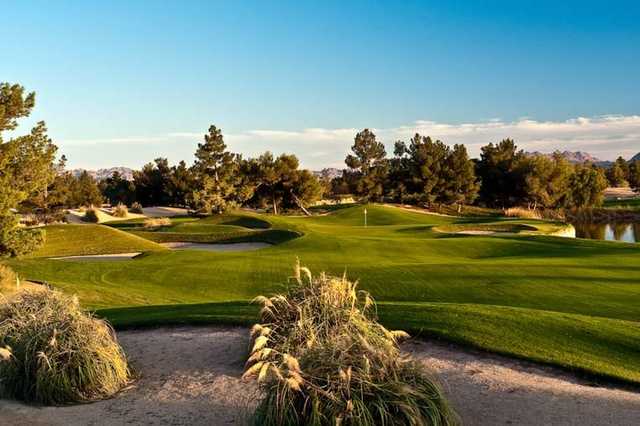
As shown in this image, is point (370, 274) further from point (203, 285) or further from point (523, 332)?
point (523, 332)

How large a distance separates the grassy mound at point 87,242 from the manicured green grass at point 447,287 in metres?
0.74

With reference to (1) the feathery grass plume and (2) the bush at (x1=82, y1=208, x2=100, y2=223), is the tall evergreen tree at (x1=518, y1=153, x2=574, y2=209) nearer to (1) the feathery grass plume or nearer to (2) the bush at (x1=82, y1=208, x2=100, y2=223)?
(2) the bush at (x1=82, y1=208, x2=100, y2=223)

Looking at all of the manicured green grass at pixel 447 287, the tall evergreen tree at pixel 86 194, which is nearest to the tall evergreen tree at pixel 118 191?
the tall evergreen tree at pixel 86 194

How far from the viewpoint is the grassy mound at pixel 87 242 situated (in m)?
30.7

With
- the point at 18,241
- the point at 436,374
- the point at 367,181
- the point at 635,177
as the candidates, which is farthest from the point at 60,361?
the point at 635,177

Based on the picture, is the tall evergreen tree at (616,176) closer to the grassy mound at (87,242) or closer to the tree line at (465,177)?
the tree line at (465,177)

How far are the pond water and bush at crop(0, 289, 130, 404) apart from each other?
45.3m

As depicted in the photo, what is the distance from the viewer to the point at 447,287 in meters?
16.5

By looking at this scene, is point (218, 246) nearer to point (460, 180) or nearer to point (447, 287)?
point (447, 287)

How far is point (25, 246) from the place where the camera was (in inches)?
715

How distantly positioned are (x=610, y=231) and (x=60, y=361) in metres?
55.1

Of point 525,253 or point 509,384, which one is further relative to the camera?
point 525,253

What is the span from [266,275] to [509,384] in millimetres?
13591

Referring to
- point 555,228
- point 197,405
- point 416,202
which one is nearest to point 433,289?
point 197,405
